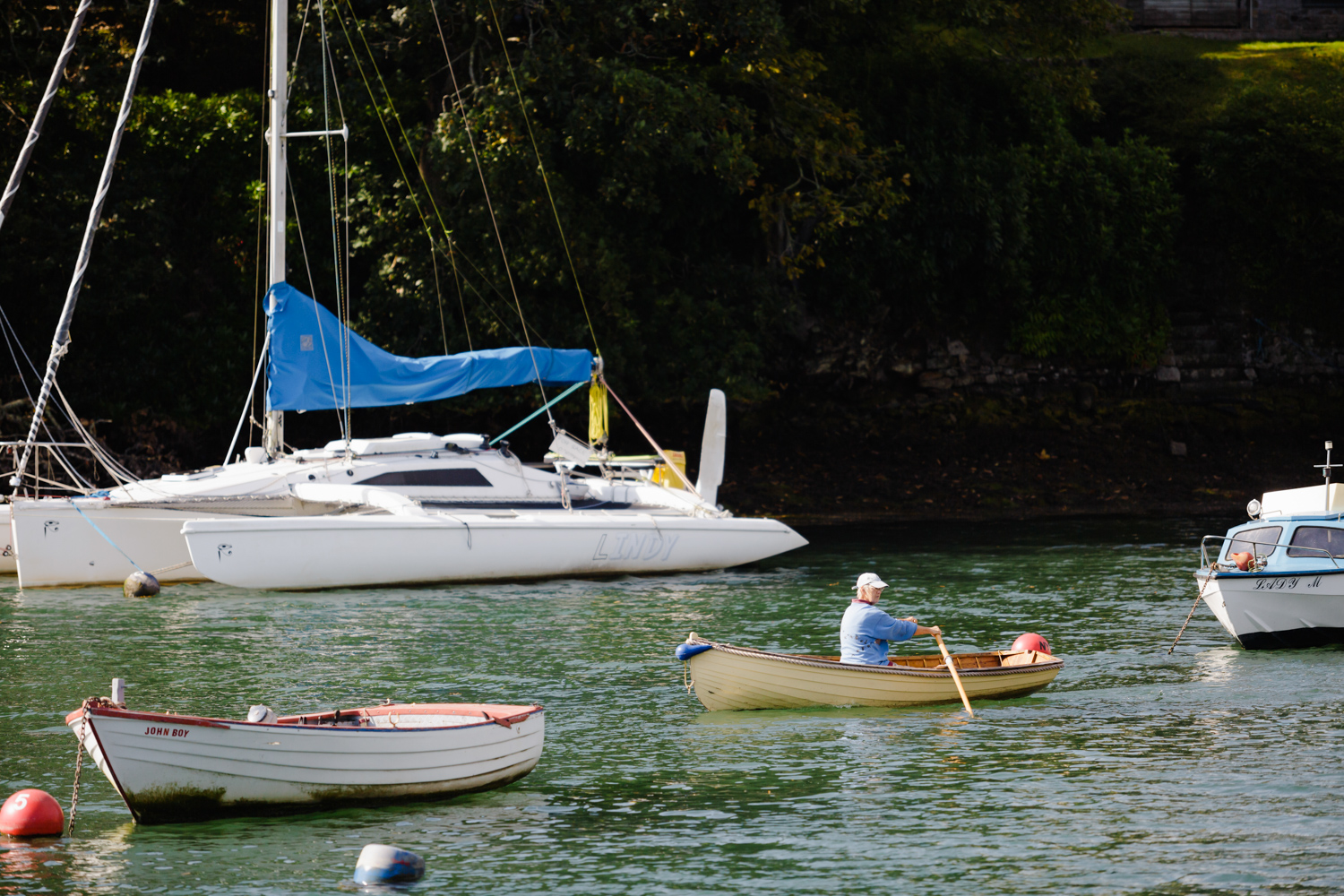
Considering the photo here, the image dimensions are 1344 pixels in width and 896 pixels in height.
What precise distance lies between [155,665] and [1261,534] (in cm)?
1304

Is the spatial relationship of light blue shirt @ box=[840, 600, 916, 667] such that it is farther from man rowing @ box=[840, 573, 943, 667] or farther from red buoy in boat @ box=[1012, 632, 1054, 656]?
red buoy in boat @ box=[1012, 632, 1054, 656]

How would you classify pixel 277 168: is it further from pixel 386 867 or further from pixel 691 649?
pixel 386 867

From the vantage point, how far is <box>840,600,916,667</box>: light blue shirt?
14.5 metres

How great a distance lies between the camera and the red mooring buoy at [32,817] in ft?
35.9

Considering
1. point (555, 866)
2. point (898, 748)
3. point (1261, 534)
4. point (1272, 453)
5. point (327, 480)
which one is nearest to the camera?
point (555, 866)

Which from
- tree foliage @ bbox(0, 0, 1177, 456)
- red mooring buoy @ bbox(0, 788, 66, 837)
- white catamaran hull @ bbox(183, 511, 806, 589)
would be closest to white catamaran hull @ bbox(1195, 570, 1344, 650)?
white catamaran hull @ bbox(183, 511, 806, 589)

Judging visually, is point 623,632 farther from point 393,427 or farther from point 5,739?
point 393,427

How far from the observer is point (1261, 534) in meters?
18.5

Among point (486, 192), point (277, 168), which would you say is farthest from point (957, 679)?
point (486, 192)

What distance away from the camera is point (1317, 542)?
707 inches

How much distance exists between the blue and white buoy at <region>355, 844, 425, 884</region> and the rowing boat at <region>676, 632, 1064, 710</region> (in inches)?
189

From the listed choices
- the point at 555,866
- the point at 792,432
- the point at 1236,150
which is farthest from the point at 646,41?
the point at 555,866

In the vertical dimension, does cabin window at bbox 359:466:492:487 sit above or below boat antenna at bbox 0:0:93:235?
below

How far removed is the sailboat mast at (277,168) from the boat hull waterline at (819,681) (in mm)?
11268
